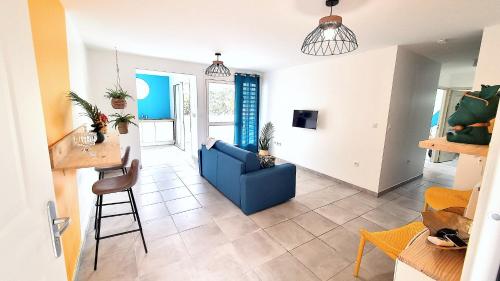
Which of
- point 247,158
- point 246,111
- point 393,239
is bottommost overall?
point 393,239

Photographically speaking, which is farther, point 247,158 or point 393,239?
point 247,158

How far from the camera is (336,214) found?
289 cm

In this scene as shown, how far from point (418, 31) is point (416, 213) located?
2435mm

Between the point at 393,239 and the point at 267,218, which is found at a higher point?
the point at 393,239

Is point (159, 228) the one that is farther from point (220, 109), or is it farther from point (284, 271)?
point (220, 109)

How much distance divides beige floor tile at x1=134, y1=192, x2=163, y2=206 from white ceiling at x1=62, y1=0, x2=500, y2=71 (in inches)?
94.6

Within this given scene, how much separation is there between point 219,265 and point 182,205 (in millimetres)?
1310

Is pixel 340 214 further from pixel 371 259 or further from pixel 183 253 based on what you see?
pixel 183 253

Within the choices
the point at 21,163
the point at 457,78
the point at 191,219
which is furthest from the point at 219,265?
the point at 457,78

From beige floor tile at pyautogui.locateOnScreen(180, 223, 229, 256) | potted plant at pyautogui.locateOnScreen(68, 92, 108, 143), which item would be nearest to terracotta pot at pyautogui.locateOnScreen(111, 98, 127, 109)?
potted plant at pyautogui.locateOnScreen(68, 92, 108, 143)

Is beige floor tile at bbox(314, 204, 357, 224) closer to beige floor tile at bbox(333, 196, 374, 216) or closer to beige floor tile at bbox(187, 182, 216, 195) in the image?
beige floor tile at bbox(333, 196, 374, 216)

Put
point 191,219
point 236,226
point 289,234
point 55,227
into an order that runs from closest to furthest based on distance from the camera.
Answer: point 55,227 < point 289,234 < point 236,226 < point 191,219

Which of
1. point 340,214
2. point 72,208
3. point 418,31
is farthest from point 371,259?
point 72,208

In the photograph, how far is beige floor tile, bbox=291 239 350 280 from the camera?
191 centimetres
